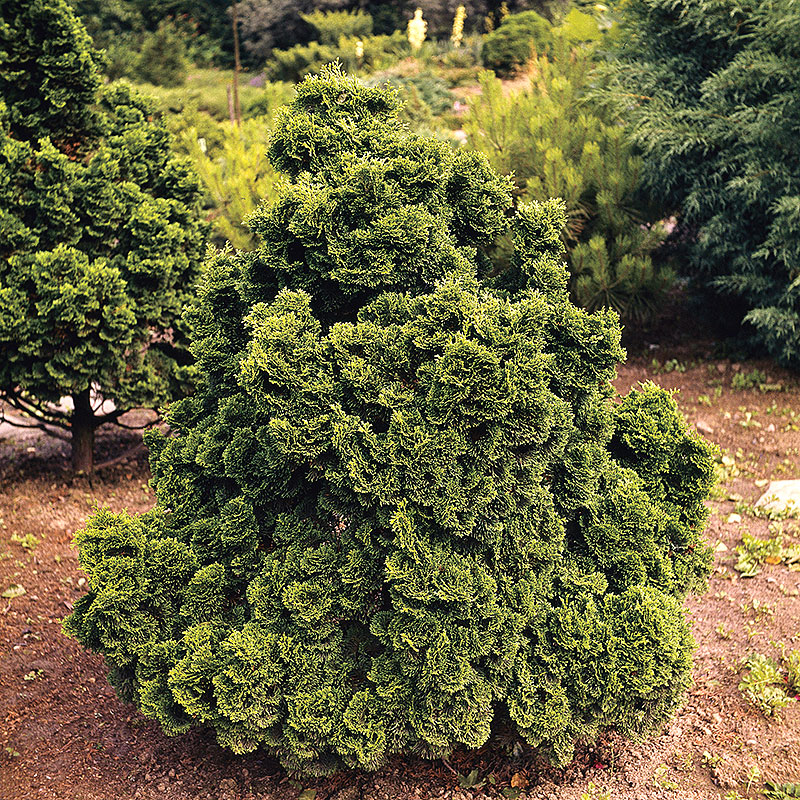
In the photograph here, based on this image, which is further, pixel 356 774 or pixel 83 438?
pixel 83 438

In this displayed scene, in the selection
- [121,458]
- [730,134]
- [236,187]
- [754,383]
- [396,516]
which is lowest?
[121,458]

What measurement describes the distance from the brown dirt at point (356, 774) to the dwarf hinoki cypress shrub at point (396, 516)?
9.9 inches

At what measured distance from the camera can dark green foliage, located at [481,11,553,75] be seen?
63.4 feet

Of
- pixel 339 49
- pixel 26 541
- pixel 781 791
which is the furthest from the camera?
pixel 339 49

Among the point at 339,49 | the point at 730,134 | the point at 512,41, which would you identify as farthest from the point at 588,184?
the point at 339,49

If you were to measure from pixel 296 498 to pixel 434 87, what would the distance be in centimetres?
1602

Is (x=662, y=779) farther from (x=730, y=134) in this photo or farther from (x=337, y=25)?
(x=337, y=25)

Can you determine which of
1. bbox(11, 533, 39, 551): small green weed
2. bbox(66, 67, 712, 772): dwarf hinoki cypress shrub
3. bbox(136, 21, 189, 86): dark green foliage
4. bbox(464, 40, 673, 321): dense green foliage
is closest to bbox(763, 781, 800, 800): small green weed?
bbox(66, 67, 712, 772): dwarf hinoki cypress shrub

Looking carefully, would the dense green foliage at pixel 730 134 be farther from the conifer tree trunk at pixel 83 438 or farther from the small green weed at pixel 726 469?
the conifer tree trunk at pixel 83 438

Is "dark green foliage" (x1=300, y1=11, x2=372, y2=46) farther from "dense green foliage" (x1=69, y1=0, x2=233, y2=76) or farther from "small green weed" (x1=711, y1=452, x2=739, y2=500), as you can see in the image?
"small green weed" (x1=711, y1=452, x2=739, y2=500)

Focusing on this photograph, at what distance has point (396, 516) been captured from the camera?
8.44ft

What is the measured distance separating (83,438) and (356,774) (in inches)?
149

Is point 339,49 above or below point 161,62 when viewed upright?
above

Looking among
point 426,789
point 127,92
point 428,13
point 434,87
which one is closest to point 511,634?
point 426,789
